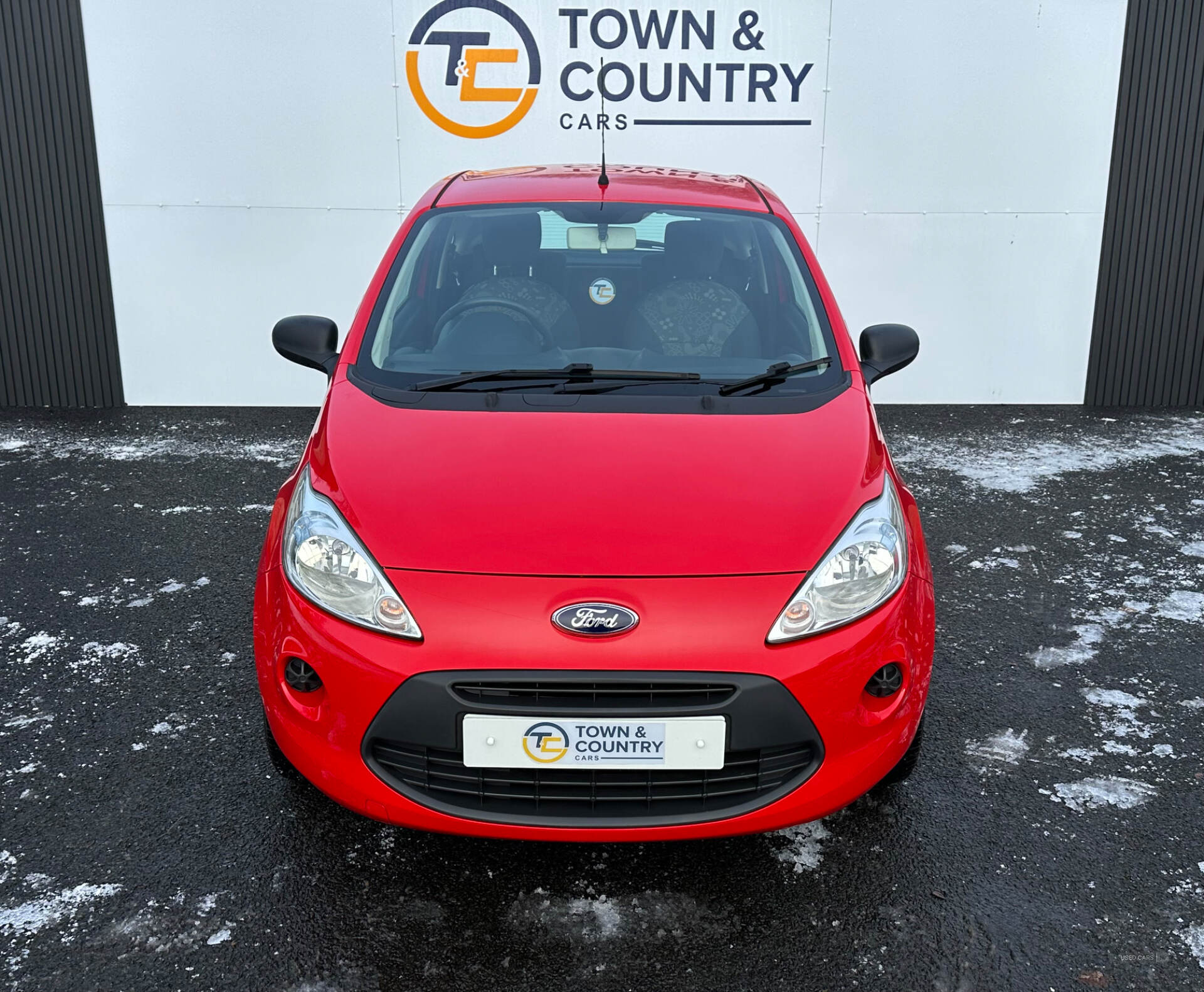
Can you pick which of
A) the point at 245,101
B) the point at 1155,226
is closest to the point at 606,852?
the point at 245,101

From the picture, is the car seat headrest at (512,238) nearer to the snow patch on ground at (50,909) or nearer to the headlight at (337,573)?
the headlight at (337,573)

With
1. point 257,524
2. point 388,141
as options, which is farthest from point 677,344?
point 388,141

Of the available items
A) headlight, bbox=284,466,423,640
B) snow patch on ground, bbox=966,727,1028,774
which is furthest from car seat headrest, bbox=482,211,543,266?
snow patch on ground, bbox=966,727,1028,774

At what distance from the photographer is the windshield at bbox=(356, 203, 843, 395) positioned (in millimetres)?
2916

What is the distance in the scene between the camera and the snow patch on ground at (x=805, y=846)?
246 centimetres

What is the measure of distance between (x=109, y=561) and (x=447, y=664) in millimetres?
2961

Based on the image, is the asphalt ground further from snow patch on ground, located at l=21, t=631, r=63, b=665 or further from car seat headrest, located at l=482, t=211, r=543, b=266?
car seat headrest, located at l=482, t=211, r=543, b=266

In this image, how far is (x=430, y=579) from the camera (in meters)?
2.13

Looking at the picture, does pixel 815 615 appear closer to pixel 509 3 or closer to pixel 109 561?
pixel 109 561

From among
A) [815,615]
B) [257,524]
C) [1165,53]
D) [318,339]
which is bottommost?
[257,524]

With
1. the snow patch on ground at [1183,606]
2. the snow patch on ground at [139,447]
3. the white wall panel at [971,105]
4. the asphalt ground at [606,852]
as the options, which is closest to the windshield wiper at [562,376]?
the asphalt ground at [606,852]

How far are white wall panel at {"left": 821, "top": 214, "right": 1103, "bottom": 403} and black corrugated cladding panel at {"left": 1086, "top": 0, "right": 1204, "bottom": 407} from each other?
195 millimetres

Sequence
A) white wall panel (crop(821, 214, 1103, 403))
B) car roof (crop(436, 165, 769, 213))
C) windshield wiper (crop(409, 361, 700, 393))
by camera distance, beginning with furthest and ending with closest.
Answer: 1. white wall panel (crop(821, 214, 1103, 403))
2. car roof (crop(436, 165, 769, 213))
3. windshield wiper (crop(409, 361, 700, 393))

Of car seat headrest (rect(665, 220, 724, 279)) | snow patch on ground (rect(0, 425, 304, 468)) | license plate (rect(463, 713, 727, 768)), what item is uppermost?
car seat headrest (rect(665, 220, 724, 279))
